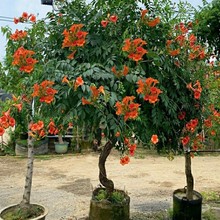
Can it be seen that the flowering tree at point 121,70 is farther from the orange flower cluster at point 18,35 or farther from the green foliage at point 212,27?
the green foliage at point 212,27

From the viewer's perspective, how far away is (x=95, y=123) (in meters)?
1.81

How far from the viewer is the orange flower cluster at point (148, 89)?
1720 mm

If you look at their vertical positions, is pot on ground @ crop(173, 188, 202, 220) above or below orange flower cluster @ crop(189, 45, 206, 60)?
below

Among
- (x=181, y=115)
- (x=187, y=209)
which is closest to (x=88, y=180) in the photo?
(x=187, y=209)

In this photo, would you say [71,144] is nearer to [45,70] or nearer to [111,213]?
[111,213]

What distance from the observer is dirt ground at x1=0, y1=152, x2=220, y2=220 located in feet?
12.0

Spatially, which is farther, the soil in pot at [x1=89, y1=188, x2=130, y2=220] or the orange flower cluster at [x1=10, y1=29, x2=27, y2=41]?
the soil in pot at [x1=89, y1=188, x2=130, y2=220]

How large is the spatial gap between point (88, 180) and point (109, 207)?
2.40 metres

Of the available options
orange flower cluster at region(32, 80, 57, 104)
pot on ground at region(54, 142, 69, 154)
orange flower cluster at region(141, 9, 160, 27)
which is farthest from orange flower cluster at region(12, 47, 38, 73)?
pot on ground at region(54, 142, 69, 154)

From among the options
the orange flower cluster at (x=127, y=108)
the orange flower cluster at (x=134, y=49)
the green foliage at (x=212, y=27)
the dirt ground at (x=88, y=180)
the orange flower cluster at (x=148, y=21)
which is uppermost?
the green foliage at (x=212, y=27)

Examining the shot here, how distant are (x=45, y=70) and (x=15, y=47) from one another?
0.61 m

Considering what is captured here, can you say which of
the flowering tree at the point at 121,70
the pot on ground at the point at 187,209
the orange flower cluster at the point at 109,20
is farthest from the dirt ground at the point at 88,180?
the orange flower cluster at the point at 109,20

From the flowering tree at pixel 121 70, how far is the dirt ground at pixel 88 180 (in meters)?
1.17

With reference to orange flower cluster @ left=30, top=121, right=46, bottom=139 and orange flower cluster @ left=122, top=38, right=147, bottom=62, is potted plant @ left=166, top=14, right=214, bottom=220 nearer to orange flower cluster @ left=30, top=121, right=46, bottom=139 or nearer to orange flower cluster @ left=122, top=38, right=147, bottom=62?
orange flower cluster @ left=122, top=38, right=147, bottom=62
